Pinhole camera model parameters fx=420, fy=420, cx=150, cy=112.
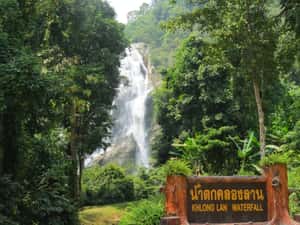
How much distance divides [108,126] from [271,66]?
29.8ft

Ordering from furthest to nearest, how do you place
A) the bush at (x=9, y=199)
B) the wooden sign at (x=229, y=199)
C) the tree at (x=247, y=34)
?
the tree at (x=247, y=34)
the bush at (x=9, y=199)
the wooden sign at (x=229, y=199)

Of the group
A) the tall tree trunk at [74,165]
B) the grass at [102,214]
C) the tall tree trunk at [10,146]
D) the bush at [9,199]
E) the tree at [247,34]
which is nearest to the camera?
the bush at [9,199]

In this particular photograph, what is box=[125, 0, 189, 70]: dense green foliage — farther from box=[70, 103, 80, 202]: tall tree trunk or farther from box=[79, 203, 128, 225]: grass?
box=[70, 103, 80, 202]: tall tree trunk

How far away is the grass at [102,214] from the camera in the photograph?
14988 millimetres

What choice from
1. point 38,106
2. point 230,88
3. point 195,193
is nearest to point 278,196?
point 195,193

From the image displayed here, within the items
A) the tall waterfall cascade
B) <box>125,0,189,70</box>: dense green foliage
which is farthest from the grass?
<box>125,0,189,70</box>: dense green foliage

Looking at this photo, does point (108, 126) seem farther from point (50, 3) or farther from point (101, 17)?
point (50, 3)

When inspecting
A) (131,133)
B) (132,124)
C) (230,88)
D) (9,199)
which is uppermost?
(132,124)

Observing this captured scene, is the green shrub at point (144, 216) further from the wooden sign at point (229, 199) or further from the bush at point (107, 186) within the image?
the bush at point (107, 186)

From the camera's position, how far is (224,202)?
5.71 m

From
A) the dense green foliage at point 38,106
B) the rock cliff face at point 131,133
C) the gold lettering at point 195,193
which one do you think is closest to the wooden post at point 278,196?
the gold lettering at point 195,193

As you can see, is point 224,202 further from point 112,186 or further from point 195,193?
point 112,186

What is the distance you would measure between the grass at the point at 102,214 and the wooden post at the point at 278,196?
9.45m

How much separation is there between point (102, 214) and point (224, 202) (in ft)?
36.5
